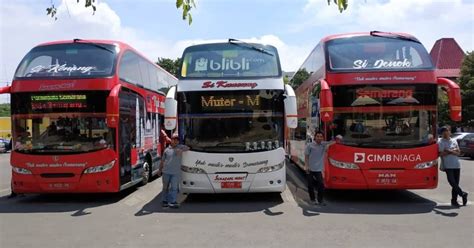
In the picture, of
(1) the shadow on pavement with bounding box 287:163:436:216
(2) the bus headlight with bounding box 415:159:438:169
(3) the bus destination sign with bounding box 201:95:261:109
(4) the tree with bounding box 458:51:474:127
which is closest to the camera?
(1) the shadow on pavement with bounding box 287:163:436:216

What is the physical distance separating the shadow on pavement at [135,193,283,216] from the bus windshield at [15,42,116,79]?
3.23m

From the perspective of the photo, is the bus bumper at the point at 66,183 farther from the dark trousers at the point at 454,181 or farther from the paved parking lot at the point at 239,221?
the dark trousers at the point at 454,181

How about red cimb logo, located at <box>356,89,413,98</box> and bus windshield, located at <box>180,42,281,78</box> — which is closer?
red cimb logo, located at <box>356,89,413,98</box>

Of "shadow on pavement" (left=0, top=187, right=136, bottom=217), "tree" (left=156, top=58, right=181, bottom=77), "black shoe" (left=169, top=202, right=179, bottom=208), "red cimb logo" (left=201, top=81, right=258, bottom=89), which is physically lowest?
"shadow on pavement" (left=0, top=187, right=136, bottom=217)

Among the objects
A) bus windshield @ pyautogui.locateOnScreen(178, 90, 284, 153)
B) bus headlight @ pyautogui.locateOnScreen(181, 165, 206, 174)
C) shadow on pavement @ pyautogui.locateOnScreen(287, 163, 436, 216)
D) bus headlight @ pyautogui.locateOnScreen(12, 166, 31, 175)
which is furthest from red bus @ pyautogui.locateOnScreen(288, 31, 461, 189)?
bus headlight @ pyautogui.locateOnScreen(12, 166, 31, 175)

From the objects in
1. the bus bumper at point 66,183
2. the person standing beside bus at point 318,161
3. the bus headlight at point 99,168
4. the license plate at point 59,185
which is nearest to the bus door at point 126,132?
the bus headlight at point 99,168

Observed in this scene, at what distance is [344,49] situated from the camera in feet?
36.9

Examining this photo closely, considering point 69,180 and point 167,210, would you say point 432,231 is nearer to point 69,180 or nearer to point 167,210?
point 167,210

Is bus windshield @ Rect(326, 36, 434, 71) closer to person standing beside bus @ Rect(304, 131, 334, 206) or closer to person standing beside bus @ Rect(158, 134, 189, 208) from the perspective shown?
person standing beside bus @ Rect(304, 131, 334, 206)

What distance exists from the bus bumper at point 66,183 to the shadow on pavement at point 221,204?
3.42 feet

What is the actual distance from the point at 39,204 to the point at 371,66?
8031 mm

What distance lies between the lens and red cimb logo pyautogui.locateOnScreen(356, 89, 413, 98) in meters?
10.6

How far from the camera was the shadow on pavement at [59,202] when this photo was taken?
403 inches

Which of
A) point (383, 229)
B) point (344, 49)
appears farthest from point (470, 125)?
point (383, 229)
